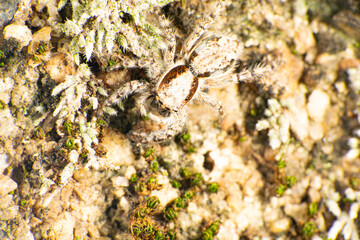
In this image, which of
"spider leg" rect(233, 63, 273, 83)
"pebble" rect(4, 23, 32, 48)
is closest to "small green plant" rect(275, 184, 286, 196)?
"spider leg" rect(233, 63, 273, 83)

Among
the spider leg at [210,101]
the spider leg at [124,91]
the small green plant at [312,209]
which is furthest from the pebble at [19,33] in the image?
the small green plant at [312,209]

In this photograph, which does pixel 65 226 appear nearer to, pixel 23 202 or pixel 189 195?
pixel 23 202

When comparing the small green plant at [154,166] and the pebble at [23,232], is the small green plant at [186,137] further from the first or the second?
the pebble at [23,232]

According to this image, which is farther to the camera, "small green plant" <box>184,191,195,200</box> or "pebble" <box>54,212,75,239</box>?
"small green plant" <box>184,191,195,200</box>

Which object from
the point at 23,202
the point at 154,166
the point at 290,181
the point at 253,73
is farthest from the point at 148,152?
the point at 290,181

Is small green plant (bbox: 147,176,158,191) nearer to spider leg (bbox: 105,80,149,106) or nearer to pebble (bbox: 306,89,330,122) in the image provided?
spider leg (bbox: 105,80,149,106)
